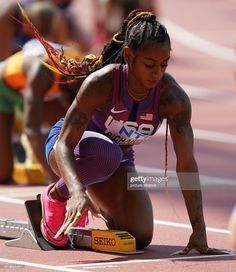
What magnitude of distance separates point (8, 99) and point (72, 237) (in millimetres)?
3128

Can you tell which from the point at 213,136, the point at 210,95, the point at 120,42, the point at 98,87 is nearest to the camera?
the point at 98,87

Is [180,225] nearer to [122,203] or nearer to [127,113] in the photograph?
[122,203]

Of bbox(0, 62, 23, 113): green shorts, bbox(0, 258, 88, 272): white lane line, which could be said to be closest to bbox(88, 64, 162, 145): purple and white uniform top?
bbox(0, 258, 88, 272): white lane line

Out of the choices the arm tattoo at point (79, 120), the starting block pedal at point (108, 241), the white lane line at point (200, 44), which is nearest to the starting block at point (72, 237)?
the starting block pedal at point (108, 241)

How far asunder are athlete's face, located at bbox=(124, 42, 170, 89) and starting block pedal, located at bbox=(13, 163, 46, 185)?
3.28 metres

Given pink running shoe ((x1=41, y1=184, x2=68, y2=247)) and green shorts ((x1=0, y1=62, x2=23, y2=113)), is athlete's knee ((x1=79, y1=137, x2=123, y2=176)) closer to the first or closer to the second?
pink running shoe ((x1=41, y1=184, x2=68, y2=247))

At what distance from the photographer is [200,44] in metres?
20.5

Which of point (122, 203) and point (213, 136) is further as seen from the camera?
point (213, 136)

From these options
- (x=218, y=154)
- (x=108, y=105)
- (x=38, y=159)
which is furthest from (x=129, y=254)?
(x=218, y=154)

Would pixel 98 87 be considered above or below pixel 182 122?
above

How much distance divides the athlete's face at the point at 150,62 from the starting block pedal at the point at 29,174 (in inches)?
129

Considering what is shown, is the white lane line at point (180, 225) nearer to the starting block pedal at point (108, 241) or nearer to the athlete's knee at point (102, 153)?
the starting block pedal at point (108, 241)

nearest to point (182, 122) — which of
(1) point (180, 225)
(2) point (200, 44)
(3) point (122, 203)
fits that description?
(3) point (122, 203)

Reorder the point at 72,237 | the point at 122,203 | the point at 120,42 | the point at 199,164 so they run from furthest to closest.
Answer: the point at 199,164 → the point at 122,203 → the point at 72,237 → the point at 120,42
